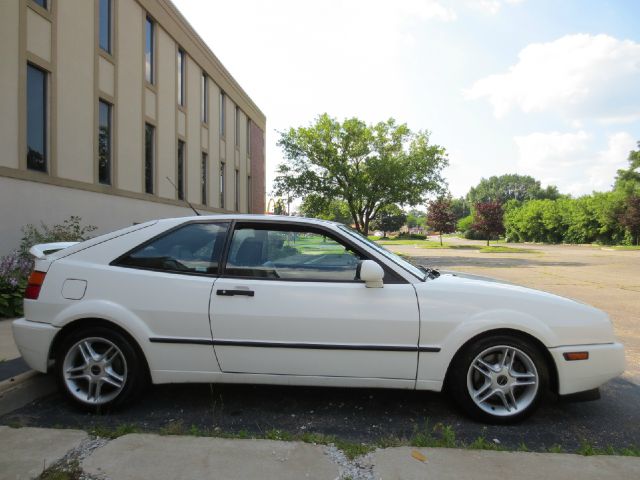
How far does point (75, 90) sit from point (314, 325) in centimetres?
1021

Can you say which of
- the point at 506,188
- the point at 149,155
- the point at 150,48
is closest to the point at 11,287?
the point at 149,155

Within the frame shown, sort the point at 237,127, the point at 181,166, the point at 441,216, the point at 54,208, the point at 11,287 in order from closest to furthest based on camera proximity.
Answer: the point at 11,287, the point at 54,208, the point at 181,166, the point at 237,127, the point at 441,216

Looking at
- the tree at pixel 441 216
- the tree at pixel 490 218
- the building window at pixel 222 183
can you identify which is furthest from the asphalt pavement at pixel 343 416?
the tree at pixel 441 216

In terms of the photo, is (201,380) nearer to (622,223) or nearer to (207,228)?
(207,228)

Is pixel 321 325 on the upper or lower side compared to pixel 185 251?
lower

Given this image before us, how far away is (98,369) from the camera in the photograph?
332cm

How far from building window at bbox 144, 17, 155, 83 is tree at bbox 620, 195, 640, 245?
4224 centimetres

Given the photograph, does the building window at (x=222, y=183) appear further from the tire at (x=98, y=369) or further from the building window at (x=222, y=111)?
the tire at (x=98, y=369)

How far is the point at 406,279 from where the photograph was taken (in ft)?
10.7

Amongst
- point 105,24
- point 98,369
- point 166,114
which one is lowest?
point 98,369

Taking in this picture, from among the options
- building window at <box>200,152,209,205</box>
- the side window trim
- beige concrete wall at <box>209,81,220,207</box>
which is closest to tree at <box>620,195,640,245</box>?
beige concrete wall at <box>209,81,220,207</box>

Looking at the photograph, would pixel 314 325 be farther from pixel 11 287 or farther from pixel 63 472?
pixel 11 287

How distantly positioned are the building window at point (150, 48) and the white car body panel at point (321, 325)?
13.2 metres

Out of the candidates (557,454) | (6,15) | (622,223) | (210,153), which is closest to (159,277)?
(557,454)
